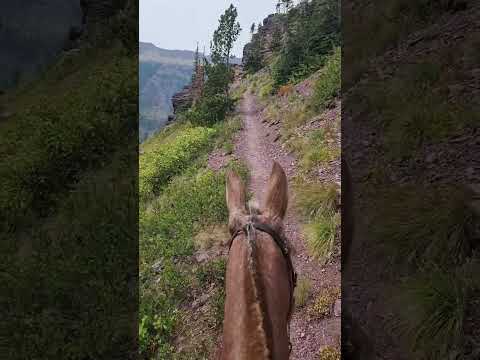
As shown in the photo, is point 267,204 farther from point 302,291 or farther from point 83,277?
point 83,277

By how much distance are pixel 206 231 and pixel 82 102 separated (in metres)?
2.61

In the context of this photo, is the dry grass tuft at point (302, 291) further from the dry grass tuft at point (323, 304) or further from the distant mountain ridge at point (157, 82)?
the distant mountain ridge at point (157, 82)

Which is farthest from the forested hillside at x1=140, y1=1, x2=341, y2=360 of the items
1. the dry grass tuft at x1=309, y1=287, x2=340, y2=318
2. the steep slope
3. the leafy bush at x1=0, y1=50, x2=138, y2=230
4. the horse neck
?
the steep slope

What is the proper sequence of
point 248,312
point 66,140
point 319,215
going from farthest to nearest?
point 66,140, point 319,215, point 248,312

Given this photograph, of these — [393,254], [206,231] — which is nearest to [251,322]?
[206,231]

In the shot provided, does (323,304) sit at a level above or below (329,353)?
above

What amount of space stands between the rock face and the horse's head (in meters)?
0.88

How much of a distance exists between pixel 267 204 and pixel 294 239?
491 millimetres

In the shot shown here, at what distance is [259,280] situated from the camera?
94 centimetres

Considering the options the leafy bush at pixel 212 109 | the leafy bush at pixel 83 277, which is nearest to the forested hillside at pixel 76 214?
the leafy bush at pixel 83 277

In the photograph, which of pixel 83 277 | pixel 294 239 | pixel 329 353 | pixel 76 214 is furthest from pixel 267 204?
pixel 76 214

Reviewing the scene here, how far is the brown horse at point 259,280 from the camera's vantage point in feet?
2.89

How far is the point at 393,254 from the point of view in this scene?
202 centimetres

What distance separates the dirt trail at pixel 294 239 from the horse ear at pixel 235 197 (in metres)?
0.11
